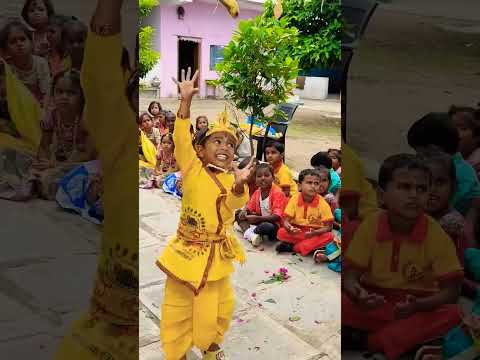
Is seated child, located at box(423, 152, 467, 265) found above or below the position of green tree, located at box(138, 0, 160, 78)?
below

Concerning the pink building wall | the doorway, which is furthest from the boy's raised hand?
the doorway

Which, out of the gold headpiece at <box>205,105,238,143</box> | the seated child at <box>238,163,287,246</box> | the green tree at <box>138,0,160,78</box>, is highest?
the green tree at <box>138,0,160,78</box>

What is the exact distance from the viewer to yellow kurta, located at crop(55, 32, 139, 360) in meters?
1.68

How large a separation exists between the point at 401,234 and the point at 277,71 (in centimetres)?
243

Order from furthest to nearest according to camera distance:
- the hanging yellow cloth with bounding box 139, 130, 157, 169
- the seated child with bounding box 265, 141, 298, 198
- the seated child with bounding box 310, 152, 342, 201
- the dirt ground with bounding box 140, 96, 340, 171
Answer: the dirt ground with bounding box 140, 96, 340, 171, the hanging yellow cloth with bounding box 139, 130, 157, 169, the seated child with bounding box 265, 141, 298, 198, the seated child with bounding box 310, 152, 342, 201

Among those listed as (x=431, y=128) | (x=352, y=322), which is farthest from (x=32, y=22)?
(x=352, y=322)

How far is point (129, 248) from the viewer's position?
176 cm

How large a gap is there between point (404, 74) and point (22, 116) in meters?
1.19

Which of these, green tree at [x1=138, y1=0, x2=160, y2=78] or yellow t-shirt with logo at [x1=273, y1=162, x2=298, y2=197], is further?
green tree at [x1=138, y1=0, x2=160, y2=78]

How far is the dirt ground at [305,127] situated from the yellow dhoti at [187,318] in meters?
4.67

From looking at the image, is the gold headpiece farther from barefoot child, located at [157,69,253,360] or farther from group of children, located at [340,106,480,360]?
group of children, located at [340,106,480,360]

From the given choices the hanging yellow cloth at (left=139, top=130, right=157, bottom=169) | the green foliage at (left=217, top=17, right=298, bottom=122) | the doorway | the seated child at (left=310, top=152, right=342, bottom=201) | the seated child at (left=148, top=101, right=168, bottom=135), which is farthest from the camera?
the doorway

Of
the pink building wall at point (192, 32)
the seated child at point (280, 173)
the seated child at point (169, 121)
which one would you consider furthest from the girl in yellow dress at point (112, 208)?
the pink building wall at point (192, 32)

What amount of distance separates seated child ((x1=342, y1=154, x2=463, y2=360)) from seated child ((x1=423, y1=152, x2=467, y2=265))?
0.7 inches
